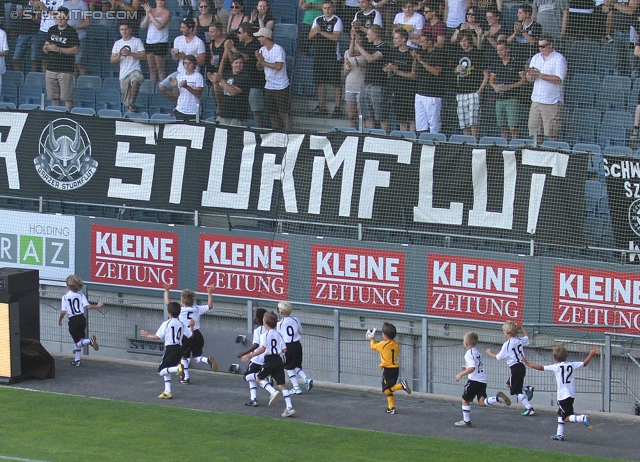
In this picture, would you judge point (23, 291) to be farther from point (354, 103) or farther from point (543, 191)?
point (543, 191)

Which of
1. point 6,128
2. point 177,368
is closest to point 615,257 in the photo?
point 177,368

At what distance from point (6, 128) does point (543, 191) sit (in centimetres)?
915

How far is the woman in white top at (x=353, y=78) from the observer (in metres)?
16.5

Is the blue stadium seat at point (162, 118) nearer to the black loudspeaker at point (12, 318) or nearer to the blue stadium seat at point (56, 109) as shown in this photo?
the blue stadium seat at point (56, 109)

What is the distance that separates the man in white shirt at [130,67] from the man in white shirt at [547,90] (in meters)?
6.77

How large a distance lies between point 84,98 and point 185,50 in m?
2.20

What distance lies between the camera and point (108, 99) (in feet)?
60.9

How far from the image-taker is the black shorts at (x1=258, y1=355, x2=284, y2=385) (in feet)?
44.4

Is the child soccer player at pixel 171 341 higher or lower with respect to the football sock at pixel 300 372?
higher

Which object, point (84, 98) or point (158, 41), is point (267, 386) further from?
point (84, 98)

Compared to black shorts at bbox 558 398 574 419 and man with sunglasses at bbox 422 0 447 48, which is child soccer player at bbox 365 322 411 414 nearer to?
black shorts at bbox 558 398 574 419

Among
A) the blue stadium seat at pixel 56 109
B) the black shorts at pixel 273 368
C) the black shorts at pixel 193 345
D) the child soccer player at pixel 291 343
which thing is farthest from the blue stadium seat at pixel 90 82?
the black shorts at pixel 273 368

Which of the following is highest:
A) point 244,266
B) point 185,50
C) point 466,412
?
point 185,50

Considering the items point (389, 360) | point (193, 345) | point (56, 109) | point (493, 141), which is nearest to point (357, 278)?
point (389, 360)
